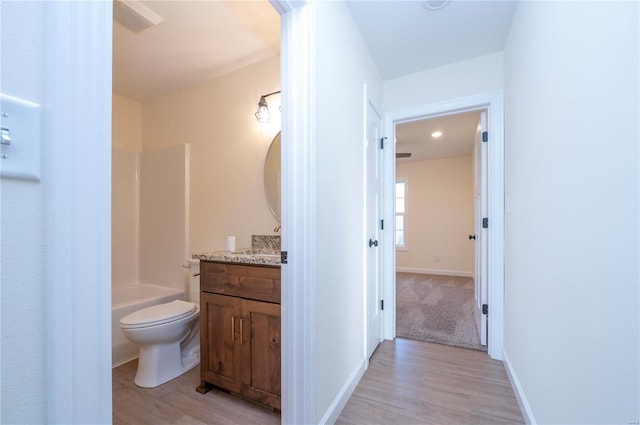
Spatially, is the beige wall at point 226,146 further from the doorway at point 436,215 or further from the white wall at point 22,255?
the doorway at point 436,215

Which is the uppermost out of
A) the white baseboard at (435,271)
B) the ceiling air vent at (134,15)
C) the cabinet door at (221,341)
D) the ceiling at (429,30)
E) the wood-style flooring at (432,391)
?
the ceiling air vent at (134,15)

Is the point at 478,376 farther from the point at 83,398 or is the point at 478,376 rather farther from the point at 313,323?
the point at 83,398

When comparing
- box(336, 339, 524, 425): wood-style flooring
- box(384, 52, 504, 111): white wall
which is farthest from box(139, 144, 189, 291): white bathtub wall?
box(384, 52, 504, 111): white wall

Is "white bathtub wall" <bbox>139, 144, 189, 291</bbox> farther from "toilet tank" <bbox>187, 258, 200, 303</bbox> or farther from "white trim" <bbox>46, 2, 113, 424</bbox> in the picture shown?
"white trim" <bbox>46, 2, 113, 424</bbox>

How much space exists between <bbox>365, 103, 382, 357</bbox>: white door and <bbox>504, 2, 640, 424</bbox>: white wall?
96cm

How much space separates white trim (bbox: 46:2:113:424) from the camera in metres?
0.39

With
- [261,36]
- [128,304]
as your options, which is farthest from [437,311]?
[261,36]

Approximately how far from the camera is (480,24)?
1.82m

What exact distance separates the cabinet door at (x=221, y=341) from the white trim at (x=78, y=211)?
1.16 m

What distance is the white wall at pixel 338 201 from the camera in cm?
132

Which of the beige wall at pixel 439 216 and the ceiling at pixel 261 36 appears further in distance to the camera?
the beige wall at pixel 439 216

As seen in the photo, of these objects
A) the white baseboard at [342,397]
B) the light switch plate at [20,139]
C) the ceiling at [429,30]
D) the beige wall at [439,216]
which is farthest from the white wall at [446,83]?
the beige wall at [439,216]

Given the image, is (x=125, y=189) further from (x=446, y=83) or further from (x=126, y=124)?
(x=446, y=83)

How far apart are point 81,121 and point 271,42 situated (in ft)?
6.73
